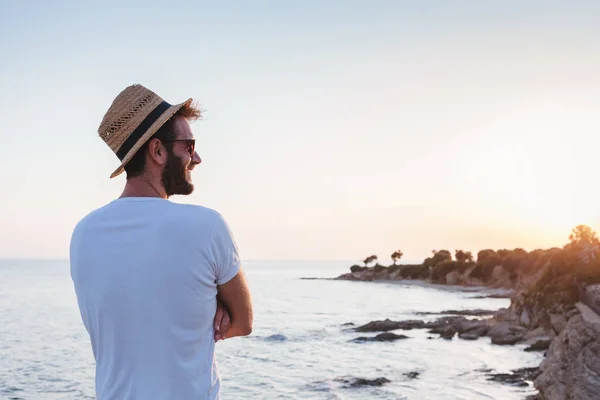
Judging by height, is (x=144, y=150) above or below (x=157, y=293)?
above

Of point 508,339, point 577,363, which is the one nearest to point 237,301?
point 577,363

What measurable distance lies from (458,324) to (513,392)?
892 inches

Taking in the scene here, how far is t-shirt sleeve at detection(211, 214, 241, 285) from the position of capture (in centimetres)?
206

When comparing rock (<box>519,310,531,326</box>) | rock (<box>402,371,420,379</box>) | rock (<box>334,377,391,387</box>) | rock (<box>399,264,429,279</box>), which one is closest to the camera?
rock (<box>334,377,391,387</box>)

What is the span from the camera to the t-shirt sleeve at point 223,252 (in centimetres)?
206

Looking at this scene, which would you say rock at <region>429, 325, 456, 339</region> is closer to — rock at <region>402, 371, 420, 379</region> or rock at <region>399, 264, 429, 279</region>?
rock at <region>402, 371, 420, 379</region>

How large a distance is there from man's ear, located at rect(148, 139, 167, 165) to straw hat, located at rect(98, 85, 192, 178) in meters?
0.04

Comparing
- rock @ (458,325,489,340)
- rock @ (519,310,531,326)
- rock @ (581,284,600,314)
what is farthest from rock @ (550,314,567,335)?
rock @ (458,325,489,340)

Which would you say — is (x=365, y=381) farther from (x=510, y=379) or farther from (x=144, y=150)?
(x=144, y=150)

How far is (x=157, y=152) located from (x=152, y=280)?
0.46 m

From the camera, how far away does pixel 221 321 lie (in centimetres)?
223

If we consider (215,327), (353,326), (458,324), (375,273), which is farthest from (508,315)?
(375,273)

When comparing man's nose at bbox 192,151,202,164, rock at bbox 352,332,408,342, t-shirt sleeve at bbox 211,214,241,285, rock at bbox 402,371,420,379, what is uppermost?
man's nose at bbox 192,151,202,164

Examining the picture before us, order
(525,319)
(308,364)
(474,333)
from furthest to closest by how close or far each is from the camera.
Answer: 1. (474,333)
2. (525,319)
3. (308,364)
